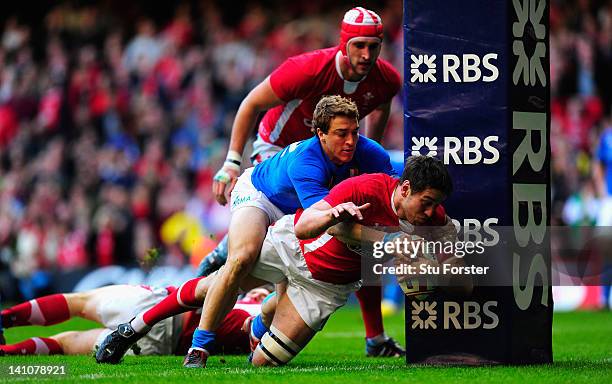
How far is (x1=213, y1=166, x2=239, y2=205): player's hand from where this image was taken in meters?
8.40

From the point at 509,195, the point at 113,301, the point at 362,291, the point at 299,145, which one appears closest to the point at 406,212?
the point at 509,195

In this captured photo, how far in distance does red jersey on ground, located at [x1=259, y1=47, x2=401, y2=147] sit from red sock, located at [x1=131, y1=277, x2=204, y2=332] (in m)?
1.73

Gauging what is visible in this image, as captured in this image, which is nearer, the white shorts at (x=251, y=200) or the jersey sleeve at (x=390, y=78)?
the white shorts at (x=251, y=200)

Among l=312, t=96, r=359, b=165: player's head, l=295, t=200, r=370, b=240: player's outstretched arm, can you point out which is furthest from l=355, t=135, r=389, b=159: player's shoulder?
l=295, t=200, r=370, b=240: player's outstretched arm

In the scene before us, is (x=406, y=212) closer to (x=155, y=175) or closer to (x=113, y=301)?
(x=113, y=301)

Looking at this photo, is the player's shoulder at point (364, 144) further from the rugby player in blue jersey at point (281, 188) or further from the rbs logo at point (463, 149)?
the rbs logo at point (463, 149)

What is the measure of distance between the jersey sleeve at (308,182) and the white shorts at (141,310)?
188cm

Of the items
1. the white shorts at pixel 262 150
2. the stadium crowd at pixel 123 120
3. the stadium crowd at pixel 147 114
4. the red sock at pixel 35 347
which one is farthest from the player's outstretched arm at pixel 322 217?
the stadium crowd at pixel 123 120

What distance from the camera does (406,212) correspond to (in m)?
6.53

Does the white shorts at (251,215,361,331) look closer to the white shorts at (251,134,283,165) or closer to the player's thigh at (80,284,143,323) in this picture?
the player's thigh at (80,284,143,323)

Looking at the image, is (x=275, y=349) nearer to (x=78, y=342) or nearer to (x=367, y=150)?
(x=367, y=150)

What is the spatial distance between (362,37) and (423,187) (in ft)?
7.22

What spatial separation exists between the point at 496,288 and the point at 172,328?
2717mm

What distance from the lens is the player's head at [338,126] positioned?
→ 707 centimetres
